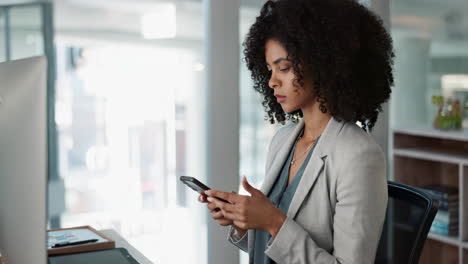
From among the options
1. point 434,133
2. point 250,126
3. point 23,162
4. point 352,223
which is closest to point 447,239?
point 434,133

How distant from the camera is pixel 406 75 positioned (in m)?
3.69

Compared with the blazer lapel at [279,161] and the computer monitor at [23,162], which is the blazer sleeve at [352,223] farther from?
the computer monitor at [23,162]

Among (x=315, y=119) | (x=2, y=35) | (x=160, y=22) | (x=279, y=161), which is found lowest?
(x=279, y=161)

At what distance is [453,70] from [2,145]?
324 centimetres

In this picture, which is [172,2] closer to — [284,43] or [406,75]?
[284,43]

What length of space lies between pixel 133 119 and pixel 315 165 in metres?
1.71

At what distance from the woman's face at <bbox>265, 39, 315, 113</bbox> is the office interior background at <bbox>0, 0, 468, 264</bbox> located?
1.14 m

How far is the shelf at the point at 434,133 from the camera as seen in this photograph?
2.78 meters

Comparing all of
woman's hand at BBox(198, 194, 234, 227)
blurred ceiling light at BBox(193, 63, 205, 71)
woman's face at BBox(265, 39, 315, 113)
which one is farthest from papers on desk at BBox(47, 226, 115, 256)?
blurred ceiling light at BBox(193, 63, 205, 71)

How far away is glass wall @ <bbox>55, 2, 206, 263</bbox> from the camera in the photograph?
272 centimetres

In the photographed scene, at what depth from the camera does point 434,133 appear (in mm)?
2898

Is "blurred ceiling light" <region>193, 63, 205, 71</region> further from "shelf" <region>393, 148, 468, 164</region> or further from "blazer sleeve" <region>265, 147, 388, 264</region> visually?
"blazer sleeve" <region>265, 147, 388, 264</region>

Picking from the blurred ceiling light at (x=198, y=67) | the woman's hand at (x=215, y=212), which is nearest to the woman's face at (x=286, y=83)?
the woman's hand at (x=215, y=212)

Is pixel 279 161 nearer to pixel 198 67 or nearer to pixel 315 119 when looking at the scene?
pixel 315 119
